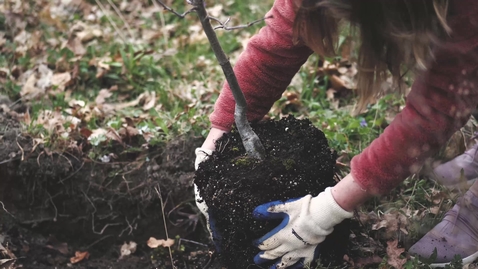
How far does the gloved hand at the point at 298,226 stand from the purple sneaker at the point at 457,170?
2.88 feet

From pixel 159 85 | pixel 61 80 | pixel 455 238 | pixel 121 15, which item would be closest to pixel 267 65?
pixel 455 238

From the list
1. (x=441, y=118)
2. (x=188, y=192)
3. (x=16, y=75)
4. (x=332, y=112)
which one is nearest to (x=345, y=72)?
(x=332, y=112)

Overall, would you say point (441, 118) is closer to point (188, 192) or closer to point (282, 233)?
point (282, 233)

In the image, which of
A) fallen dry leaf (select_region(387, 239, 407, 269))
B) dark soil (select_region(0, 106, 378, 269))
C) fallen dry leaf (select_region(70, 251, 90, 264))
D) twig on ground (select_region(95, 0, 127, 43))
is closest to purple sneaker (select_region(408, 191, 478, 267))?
fallen dry leaf (select_region(387, 239, 407, 269))

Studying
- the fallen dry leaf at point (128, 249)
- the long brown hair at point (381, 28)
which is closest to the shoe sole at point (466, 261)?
the long brown hair at point (381, 28)

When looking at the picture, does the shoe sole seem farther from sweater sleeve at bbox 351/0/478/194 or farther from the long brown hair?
the long brown hair

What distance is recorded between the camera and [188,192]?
2.77m

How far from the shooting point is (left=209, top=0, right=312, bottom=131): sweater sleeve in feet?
6.94

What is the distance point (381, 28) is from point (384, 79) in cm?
25

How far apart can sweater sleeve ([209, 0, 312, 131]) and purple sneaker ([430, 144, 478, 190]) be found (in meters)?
0.89

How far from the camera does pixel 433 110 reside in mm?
1730

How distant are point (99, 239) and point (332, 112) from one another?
1.42 m

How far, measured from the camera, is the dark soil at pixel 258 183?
1.99 metres

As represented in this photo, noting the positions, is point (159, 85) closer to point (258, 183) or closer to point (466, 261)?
point (258, 183)
